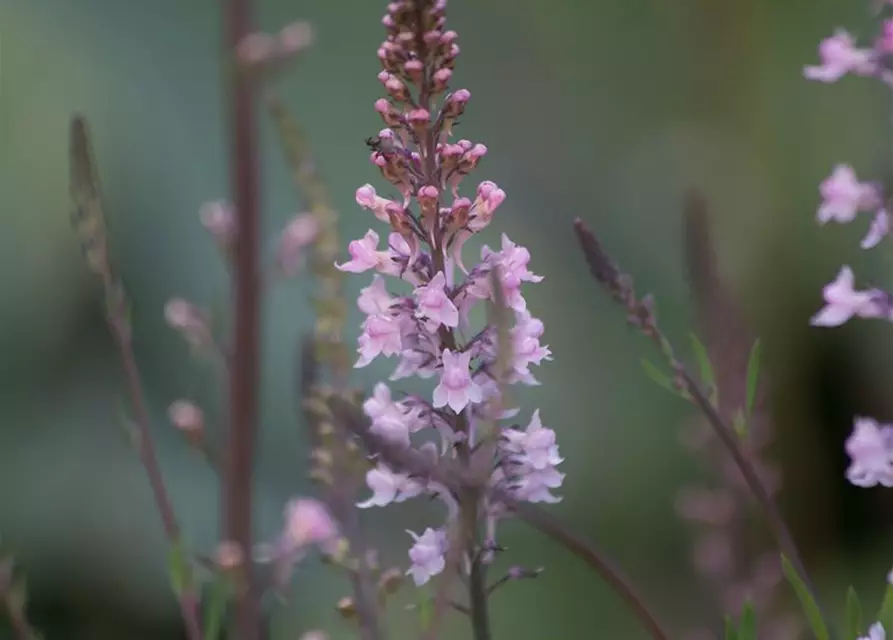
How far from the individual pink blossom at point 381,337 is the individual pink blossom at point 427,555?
57 millimetres

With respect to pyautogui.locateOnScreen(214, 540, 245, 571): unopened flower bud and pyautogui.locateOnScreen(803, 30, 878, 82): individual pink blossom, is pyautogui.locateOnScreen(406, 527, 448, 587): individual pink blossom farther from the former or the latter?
pyautogui.locateOnScreen(803, 30, 878, 82): individual pink blossom

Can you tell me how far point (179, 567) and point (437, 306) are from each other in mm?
163

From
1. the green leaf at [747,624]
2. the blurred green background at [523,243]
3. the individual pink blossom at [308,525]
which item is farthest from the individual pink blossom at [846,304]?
the blurred green background at [523,243]

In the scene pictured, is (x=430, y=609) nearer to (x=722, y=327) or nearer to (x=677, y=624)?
(x=722, y=327)

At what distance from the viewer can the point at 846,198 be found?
435mm

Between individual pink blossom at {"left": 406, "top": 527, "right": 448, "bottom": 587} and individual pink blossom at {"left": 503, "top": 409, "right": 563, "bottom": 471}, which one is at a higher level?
individual pink blossom at {"left": 503, "top": 409, "right": 563, "bottom": 471}

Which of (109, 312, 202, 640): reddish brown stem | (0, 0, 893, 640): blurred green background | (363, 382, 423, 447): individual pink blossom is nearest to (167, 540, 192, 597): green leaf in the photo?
(109, 312, 202, 640): reddish brown stem

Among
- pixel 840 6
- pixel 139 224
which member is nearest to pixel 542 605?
pixel 139 224

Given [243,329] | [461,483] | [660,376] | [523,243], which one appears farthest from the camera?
[523,243]

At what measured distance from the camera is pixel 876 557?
4.07 feet

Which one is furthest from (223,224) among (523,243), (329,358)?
(523,243)

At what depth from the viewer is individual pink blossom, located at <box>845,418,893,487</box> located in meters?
0.38

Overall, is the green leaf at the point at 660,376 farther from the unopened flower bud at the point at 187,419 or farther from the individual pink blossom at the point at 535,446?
the unopened flower bud at the point at 187,419

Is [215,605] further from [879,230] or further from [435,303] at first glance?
[879,230]
